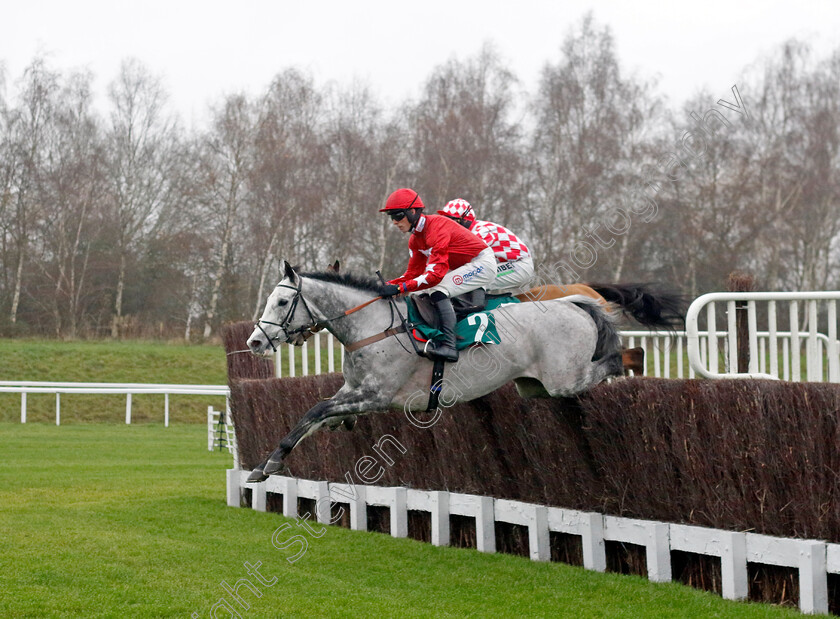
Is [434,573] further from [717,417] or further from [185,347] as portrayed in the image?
[185,347]

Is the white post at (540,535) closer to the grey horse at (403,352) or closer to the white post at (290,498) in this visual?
the grey horse at (403,352)

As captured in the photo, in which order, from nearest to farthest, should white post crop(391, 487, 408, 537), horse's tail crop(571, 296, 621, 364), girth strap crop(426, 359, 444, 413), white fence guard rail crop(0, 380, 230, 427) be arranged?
girth strap crop(426, 359, 444, 413)
horse's tail crop(571, 296, 621, 364)
white post crop(391, 487, 408, 537)
white fence guard rail crop(0, 380, 230, 427)

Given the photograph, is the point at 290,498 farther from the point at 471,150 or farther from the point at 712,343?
the point at 471,150

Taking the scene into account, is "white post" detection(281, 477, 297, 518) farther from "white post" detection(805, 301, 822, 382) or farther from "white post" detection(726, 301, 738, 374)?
"white post" detection(805, 301, 822, 382)

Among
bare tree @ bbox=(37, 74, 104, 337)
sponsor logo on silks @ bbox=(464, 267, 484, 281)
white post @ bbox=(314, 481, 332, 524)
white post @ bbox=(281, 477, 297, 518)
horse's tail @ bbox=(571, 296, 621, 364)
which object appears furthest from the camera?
bare tree @ bbox=(37, 74, 104, 337)

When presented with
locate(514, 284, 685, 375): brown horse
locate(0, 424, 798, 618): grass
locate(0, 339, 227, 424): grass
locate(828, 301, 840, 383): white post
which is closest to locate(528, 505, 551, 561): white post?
locate(0, 424, 798, 618): grass

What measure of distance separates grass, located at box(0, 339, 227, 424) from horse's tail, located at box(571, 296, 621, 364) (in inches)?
686

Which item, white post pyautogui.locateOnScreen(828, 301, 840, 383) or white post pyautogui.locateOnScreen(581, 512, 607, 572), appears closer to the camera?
white post pyautogui.locateOnScreen(828, 301, 840, 383)

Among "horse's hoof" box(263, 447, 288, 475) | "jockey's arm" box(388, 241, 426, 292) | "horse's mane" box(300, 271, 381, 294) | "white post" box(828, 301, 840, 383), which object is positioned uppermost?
"jockey's arm" box(388, 241, 426, 292)

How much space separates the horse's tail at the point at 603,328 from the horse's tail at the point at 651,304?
0.30 meters

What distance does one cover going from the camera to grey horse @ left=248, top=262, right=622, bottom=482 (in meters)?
6.13

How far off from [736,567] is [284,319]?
111 inches

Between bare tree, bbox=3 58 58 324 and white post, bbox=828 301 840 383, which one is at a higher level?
bare tree, bbox=3 58 58 324

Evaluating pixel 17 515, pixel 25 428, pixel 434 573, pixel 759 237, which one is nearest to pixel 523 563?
pixel 434 573
